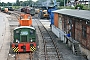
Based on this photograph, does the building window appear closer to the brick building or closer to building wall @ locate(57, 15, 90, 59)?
the brick building

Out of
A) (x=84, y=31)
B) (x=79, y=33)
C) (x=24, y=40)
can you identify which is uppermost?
(x=84, y=31)

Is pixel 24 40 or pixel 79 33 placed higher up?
pixel 79 33

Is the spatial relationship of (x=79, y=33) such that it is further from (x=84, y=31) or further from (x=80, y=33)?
Result: (x=84, y=31)

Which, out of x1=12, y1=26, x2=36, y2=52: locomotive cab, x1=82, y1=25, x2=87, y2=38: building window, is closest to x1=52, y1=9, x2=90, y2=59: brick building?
x1=82, y1=25, x2=87, y2=38: building window

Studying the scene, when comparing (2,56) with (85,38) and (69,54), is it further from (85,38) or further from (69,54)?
(85,38)

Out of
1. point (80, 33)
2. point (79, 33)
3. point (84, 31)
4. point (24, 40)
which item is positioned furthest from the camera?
point (79, 33)

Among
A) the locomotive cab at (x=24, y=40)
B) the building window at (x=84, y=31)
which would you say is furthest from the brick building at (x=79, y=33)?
the locomotive cab at (x=24, y=40)

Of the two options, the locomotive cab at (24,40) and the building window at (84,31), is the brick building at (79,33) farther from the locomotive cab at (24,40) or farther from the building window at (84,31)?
the locomotive cab at (24,40)

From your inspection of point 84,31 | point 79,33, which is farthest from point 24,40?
point 84,31

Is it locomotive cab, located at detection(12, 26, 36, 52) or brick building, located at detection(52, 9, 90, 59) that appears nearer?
brick building, located at detection(52, 9, 90, 59)

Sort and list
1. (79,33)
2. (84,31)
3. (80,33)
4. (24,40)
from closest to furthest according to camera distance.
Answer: (84,31), (24,40), (80,33), (79,33)

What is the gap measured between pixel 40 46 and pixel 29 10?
44772mm

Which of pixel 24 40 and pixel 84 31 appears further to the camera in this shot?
pixel 24 40

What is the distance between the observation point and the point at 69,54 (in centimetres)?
1736
